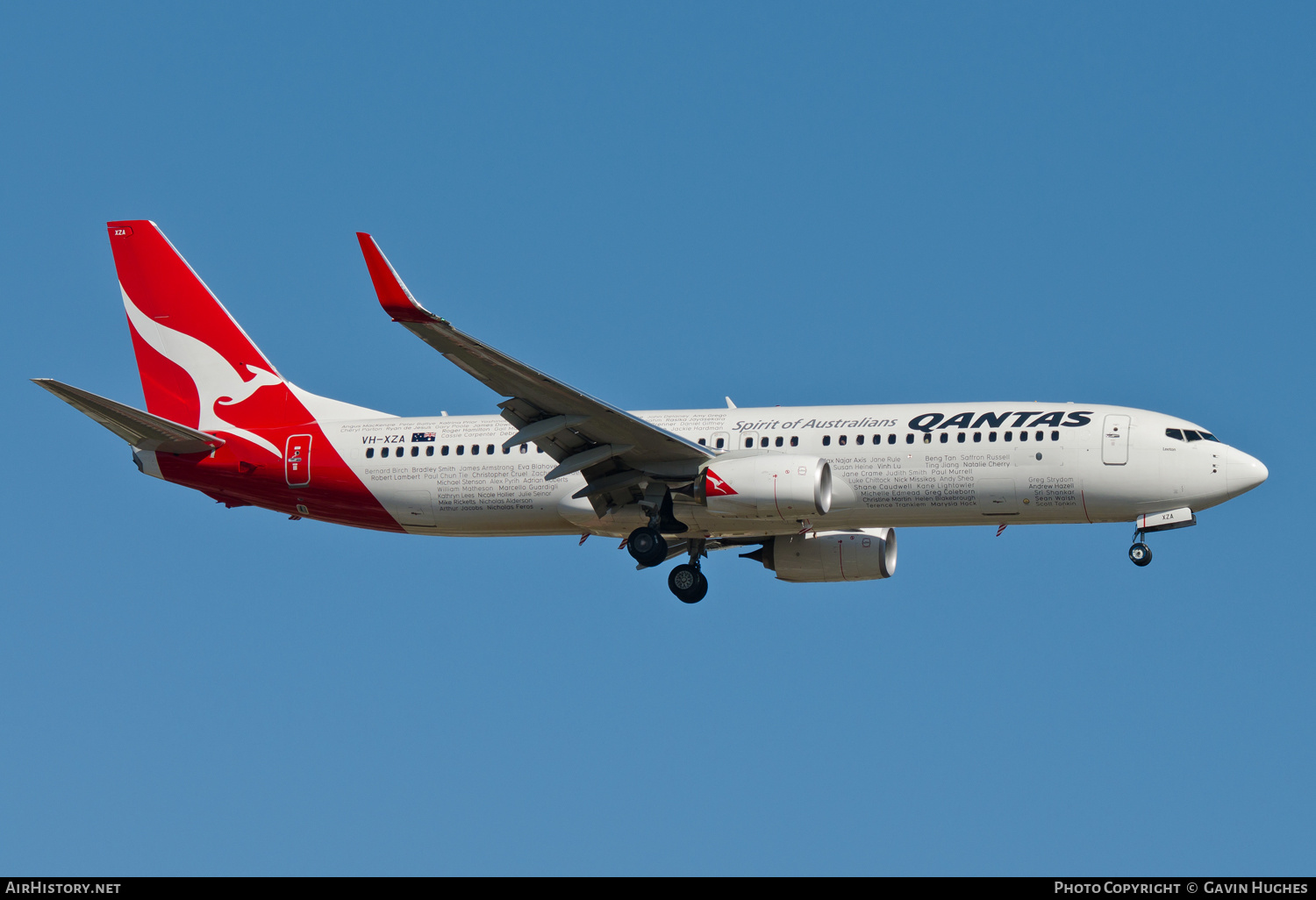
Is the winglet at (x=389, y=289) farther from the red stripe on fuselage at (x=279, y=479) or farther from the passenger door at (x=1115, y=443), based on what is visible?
the passenger door at (x=1115, y=443)

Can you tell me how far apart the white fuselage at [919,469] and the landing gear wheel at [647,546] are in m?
0.57

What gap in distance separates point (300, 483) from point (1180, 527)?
2187cm

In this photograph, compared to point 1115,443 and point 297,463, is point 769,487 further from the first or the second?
point 297,463

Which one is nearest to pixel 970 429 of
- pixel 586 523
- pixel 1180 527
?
pixel 1180 527

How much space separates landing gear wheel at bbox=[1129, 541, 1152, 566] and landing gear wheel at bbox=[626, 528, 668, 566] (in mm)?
11049

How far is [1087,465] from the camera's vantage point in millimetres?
39938

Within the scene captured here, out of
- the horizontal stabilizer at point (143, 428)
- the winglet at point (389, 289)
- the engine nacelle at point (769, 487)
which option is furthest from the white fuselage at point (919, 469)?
the winglet at point (389, 289)

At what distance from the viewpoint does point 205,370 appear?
153 feet

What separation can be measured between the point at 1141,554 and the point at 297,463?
832 inches

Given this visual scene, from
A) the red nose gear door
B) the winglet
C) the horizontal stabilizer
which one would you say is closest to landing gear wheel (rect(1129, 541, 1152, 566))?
the winglet

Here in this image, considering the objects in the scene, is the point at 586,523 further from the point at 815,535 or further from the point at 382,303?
the point at 382,303

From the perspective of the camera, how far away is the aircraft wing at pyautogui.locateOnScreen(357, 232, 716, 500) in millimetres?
34406
